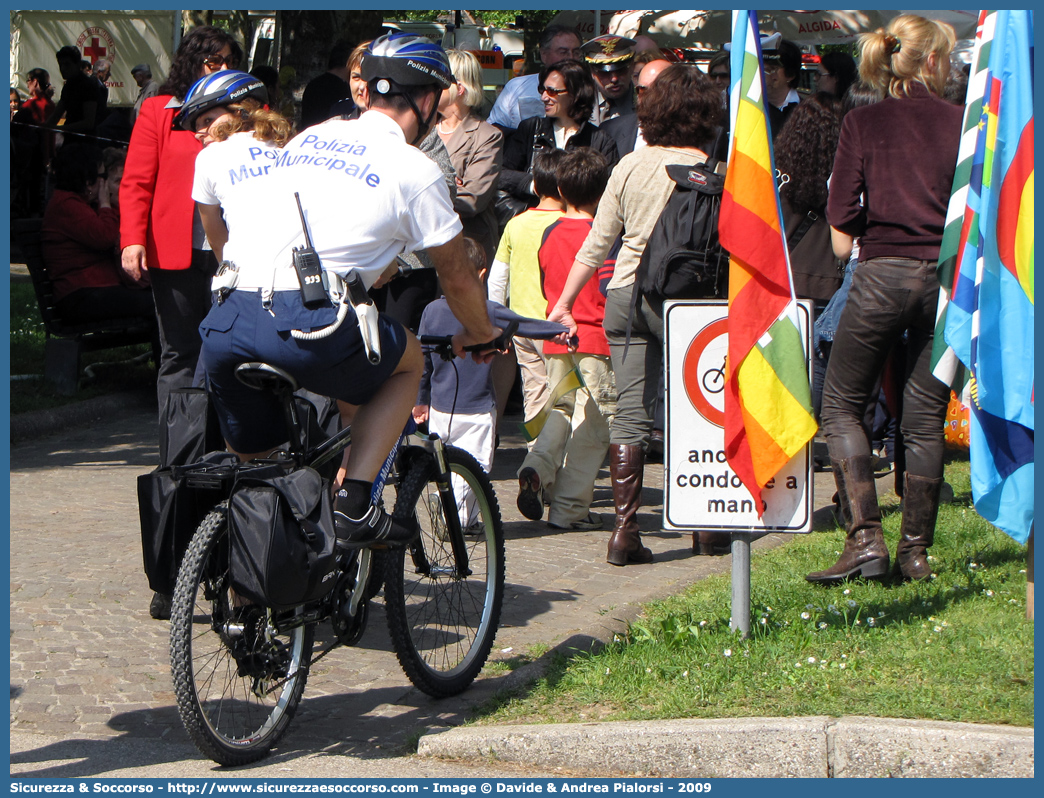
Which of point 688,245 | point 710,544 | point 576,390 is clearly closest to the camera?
point 688,245

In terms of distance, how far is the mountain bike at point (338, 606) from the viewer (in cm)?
362

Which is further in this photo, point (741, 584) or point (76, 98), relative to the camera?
point (76, 98)

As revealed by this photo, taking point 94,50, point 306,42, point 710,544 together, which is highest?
point 94,50

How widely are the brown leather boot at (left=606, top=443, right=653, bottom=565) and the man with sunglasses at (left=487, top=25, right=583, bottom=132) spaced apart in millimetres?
4059

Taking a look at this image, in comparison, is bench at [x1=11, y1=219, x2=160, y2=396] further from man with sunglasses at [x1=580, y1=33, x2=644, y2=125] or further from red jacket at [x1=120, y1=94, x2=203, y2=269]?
man with sunglasses at [x1=580, y1=33, x2=644, y2=125]

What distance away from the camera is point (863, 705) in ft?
12.3

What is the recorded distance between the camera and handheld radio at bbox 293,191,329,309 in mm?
3547

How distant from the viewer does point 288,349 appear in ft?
11.8

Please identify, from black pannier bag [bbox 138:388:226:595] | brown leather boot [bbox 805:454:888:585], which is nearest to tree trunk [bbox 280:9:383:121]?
brown leather boot [bbox 805:454:888:585]

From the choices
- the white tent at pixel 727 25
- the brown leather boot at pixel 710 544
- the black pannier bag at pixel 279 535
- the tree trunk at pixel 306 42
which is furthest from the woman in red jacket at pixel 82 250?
the white tent at pixel 727 25

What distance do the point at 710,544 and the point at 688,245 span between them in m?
1.54

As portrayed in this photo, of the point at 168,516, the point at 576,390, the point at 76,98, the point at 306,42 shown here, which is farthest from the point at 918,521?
the point at 76,98

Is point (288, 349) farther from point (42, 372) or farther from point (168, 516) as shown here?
point (42, 372)

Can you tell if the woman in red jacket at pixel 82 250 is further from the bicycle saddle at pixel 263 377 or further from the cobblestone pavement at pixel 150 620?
the bicycle saddle at pixel 263 377
